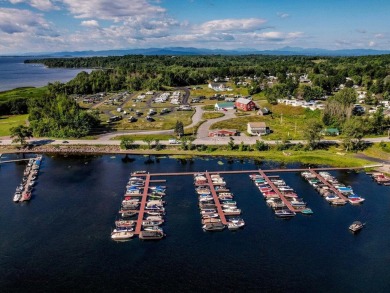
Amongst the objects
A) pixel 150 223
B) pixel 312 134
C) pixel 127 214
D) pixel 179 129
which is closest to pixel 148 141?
pixel 179 129

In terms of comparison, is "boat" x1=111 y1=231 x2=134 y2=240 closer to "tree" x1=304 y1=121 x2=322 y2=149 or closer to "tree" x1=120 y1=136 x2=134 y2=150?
"tree" x1=120 y1=136 x2=134 y2=150

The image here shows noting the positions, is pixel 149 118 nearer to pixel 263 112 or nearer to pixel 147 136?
pixel 147 136

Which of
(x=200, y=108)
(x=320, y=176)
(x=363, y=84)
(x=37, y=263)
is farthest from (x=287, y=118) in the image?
(x=37, y=263)

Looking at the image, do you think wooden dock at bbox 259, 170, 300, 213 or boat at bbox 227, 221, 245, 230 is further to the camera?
wooden dock at bbox 259, 170, 300, 213

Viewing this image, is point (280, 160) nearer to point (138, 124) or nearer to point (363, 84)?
point (138, 124)

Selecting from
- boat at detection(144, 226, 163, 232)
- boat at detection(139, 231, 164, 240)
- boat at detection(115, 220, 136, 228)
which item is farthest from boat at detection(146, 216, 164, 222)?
boat at detection(139, 231, 164, 240)

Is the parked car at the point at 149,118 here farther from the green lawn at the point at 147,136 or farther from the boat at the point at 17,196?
the boat at the point at 17,196
